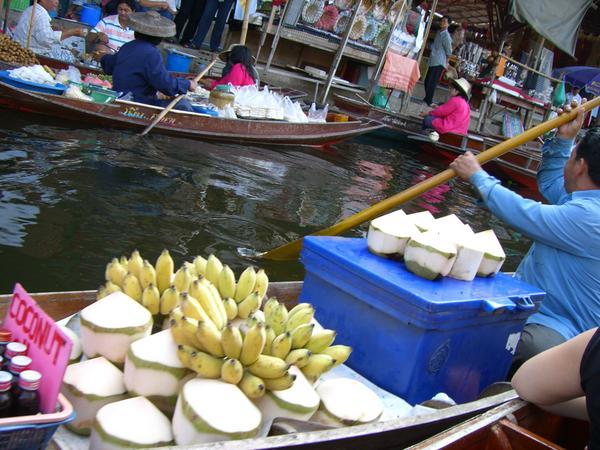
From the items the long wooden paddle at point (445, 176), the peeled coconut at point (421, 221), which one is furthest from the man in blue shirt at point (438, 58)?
the peeled coconut at point (421, 221)

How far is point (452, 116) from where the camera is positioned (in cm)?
1356

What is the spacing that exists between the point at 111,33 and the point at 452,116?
6.87 metres

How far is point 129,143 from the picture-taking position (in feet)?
26.4

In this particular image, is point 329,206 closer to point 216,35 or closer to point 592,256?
point 592,256

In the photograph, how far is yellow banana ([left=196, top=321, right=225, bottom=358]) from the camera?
1.98m

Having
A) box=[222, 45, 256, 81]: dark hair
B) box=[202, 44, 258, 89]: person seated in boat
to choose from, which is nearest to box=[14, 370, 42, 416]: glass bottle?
box=[202, 44, 258, 89]: person seated in boat

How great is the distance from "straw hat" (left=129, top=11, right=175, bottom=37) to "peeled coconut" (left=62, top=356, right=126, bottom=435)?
236 inches

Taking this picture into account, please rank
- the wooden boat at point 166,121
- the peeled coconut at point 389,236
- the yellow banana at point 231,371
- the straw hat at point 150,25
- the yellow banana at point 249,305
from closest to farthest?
the yellow banana at point 231,371 → the yellow banana at point 249,305 → the peeled coconut at point 389,236 → the straw hat at point 150,25 → the wooden boat at point 166,121

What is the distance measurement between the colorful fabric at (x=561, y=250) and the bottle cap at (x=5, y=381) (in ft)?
7.84

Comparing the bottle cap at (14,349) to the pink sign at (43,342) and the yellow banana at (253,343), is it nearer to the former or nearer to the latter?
the pink sign at (43,342)

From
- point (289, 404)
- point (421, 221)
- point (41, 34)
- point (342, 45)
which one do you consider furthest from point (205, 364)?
point (342, 45)

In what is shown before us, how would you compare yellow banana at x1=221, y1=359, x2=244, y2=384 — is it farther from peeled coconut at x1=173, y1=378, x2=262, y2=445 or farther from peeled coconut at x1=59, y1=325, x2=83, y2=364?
peeled coconut at x1=59, y1=325, x2=83, y2=364

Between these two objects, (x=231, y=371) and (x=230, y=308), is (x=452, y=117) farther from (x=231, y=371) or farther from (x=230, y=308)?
(x=231, y=371)

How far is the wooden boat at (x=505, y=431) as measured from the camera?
2027 mm
